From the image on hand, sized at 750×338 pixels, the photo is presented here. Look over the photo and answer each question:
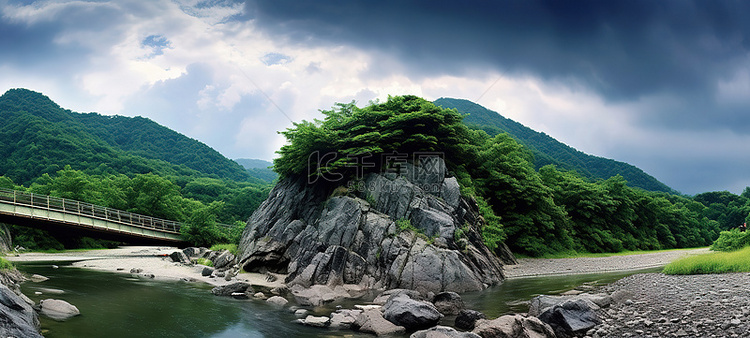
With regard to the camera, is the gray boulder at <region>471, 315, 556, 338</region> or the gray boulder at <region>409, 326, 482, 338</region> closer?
the gray boulder at <region>409, 326, 482, 338</region>

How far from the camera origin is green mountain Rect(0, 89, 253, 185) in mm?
75562

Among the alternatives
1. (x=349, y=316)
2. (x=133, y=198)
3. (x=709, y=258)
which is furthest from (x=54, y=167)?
(x=709, y=258)

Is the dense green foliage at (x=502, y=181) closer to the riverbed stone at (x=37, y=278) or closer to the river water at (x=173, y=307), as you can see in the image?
the river water at (x=173, y=307)

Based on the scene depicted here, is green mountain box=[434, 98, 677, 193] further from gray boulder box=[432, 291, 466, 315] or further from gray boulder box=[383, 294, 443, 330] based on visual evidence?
gray boulder box=[383, 294, 443, 330]

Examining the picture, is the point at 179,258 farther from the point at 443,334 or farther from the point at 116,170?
the point at 116,170

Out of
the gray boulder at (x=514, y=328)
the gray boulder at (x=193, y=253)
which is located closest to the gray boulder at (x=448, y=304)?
the gray boulder at (x=514, y=328)

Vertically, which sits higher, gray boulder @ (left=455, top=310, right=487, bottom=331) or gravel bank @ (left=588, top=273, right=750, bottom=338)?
gravel bank @ (left=588, top=273, right=750, bottom=338)

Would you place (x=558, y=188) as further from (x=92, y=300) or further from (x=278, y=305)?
(x=92, y=300)

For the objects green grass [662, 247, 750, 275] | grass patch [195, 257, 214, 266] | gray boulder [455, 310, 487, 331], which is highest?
green grass [662, 247, 750, 275]

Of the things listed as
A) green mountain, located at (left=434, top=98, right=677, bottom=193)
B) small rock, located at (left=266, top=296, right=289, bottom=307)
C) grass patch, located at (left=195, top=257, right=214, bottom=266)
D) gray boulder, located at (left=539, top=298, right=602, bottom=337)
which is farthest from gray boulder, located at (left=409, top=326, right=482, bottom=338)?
green mountain, located at (left=434, top=98, right=677, bottom=193)

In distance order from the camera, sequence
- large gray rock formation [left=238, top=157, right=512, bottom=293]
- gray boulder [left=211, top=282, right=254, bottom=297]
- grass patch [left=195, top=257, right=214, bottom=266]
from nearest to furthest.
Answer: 1. gray boulder [left=211, top=282, right=254, bottom=297]
2. large gray rock formation [left=238, top=157, right=512, bottom=293]
3. grass patch [left=195, top=257, right=214, bottom=266]

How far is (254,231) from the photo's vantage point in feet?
104

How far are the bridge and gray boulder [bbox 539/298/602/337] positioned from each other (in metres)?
37.8

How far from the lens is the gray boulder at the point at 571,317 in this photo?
12875mm
